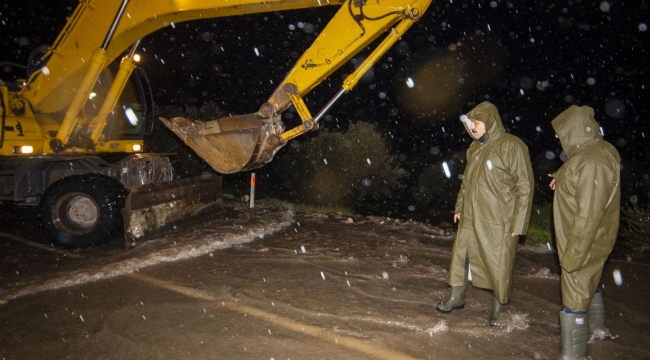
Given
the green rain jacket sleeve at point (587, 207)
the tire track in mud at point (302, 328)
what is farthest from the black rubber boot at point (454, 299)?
the green rain jacket sleeve at point (587, 207)

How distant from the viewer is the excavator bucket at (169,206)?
687 cm

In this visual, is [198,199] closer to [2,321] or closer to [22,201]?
[22,201]

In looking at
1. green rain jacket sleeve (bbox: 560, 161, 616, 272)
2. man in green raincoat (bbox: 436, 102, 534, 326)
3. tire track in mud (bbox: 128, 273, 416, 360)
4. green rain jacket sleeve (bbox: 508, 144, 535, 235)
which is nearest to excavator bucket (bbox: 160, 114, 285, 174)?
tire track in mud (bbox: 128, 273, 416, 360)

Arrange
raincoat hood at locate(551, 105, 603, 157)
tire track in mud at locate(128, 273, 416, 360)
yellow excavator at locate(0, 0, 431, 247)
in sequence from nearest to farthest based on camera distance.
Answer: raincoat hood at locate(551, 105, 603, 157) < tire track in mud at locate(128, 273, 416, 360) < yellow excavator at locate(0, 0, 431, 247)

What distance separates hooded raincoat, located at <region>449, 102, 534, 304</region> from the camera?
13.0 feet

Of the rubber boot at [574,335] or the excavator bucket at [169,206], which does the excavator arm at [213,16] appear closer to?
the excavator bucket at [169,206]

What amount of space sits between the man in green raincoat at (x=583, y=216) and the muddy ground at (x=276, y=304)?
0.53m

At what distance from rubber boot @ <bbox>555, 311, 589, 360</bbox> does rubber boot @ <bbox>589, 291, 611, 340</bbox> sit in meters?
0.65

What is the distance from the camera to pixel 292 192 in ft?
51.3

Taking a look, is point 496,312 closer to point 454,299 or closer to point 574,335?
point 454,299

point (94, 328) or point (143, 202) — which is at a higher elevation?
point (143, 202)

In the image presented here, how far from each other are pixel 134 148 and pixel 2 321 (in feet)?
15.8

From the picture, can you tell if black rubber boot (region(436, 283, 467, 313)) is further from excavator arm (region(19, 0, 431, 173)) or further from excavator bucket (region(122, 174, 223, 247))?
excavator bucket (region(122, 174, 223, 247))

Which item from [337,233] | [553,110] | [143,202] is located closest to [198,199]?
[143,202]
